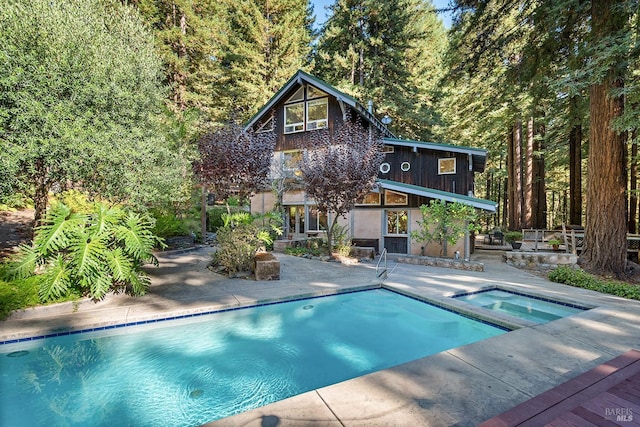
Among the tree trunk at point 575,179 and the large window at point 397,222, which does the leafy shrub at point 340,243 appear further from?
the tree trunk at point 575,179

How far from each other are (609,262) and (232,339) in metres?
11.4

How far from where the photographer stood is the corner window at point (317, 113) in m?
15.6

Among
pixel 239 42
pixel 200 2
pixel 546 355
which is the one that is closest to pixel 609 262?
pixel 546 355

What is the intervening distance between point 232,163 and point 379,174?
8.65m

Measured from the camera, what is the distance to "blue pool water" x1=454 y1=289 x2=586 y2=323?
5680mm

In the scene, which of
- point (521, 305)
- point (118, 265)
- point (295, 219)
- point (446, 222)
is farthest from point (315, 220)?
point (118, 265)

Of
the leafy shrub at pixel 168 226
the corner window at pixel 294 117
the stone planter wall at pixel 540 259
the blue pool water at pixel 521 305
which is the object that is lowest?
the blue pool water at pixel 521 305

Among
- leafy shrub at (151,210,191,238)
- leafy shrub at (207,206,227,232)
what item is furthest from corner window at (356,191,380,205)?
leafy shrub at (207,206,227,232)

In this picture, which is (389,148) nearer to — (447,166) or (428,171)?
(428,171)

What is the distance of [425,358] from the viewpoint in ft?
11.4

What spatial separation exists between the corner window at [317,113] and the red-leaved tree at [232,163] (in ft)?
19.8

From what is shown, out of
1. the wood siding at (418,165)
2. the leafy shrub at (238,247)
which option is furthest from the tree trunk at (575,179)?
the leafy shrub at (238,247)

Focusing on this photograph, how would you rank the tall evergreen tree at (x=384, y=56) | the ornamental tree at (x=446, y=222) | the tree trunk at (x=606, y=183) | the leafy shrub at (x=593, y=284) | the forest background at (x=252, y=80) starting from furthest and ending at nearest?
the tall evergreen tree at (x=384, y=56) < the ornamental tree at (x=446, y=222) < the tree trunk at (x=606, y=183) < the leafy shrub at (x=593, y=284) < the forest background at (x=252, y=80)

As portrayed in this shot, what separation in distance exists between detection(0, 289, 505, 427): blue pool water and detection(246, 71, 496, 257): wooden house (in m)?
7.18
